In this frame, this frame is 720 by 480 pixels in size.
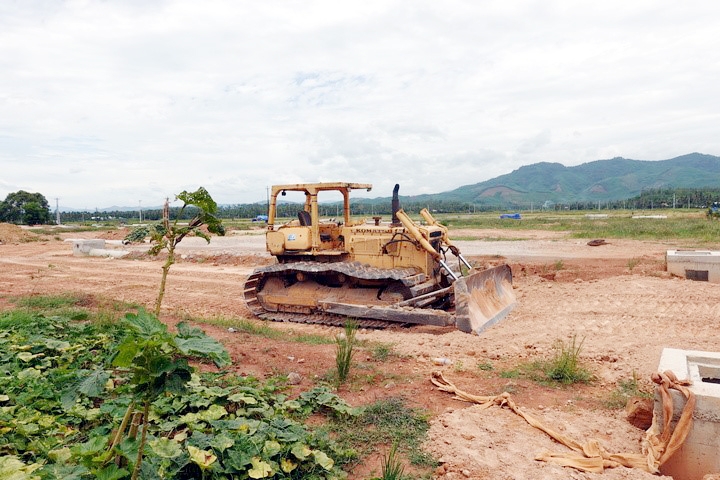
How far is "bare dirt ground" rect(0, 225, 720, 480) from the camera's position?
459 centimetres

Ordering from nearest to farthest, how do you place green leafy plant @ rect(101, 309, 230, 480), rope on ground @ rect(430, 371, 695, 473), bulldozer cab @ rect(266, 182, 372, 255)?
green leafy plant @ rect(101, 309, 230, 480) < rope on ground @ rect(430, 371, 695, 473) < bulldozer cab @ rect(266, 182, 372, 255)

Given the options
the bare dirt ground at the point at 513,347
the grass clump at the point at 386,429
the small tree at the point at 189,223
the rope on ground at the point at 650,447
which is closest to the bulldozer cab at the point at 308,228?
the bare dirt ground at the point at 513,347

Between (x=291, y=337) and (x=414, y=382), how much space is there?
292 cm

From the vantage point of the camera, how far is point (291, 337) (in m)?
8.45

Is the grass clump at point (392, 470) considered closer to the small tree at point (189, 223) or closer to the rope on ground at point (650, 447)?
the rope on ground at point (650, 447)

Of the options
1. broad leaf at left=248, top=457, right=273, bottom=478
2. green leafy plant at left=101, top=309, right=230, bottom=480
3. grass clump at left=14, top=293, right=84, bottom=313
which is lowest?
broad leaf at left=248, top=457, right=273, bottom=478

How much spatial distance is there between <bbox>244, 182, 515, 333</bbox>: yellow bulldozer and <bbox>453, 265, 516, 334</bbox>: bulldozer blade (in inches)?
0.9

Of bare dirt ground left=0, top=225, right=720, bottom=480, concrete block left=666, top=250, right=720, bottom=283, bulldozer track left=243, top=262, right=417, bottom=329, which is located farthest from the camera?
concrete block left=666, top=250, right=720, bottom=283

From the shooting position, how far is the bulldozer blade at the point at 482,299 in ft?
28.5

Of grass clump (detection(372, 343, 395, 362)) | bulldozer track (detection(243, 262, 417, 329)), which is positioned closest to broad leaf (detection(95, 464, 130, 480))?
grass clump (detection(372, 343, 395, 362))

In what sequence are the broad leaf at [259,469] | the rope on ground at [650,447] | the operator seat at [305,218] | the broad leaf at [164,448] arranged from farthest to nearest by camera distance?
the operator seat at [305,218] → the rope on ground at [650,447] → the broad leaf at [259,469] → the broad leaf at [164,448]

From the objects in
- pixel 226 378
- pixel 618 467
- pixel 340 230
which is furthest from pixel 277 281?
pixel 618 467

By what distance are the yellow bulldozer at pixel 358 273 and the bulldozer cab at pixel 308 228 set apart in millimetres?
20

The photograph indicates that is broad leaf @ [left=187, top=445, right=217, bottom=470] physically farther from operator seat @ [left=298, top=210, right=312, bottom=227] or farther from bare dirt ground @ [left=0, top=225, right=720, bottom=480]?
operator seat @ [left=298, top=210, right=312, bottom=227]
